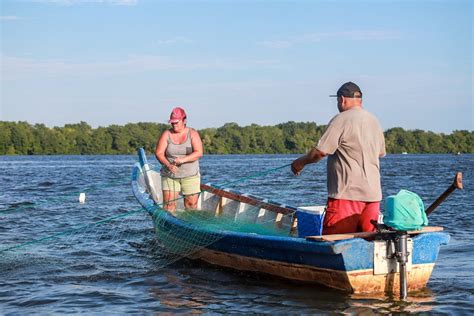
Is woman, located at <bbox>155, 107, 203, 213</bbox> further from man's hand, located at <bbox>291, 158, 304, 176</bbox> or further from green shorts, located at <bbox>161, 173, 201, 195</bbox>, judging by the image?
man's hand, located at <bbox>291, 158, 304, 176</bbox>

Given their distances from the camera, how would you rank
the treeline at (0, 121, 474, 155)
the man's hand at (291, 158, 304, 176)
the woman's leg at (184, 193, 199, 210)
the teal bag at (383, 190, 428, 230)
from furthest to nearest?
the treeline at (0, 121, 474, 155)
the woman's leg at (184, 193, 199, 210)
the man's hand at (291, 158, 304, 176)
the teal bag at (383, 190, 428, 230)

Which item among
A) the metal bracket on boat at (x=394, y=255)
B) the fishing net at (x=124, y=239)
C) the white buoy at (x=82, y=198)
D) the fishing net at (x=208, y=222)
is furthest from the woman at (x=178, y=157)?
the white buoy at (x=82, y=198)

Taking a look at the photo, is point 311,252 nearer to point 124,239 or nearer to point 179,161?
point 179,161

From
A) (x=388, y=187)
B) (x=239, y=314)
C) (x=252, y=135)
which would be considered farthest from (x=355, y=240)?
(x=252, y=135)

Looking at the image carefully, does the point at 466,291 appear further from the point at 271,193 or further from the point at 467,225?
the point at 271,193

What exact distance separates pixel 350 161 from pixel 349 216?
2.22 ft

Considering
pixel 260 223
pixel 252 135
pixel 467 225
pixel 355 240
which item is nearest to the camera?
pixel 355 240

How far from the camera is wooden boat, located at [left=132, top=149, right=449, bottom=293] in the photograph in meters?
8.77

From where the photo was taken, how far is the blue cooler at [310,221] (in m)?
9.58

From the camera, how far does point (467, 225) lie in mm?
16125

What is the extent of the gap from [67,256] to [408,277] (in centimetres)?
617

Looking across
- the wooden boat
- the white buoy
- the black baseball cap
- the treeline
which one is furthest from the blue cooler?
the treeline

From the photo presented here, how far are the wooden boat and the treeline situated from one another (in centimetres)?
9477

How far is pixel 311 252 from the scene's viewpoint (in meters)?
9.09
